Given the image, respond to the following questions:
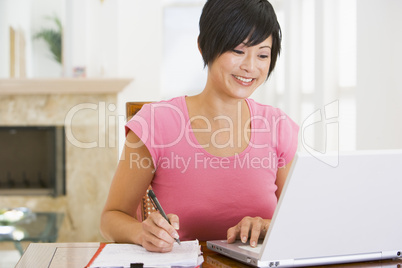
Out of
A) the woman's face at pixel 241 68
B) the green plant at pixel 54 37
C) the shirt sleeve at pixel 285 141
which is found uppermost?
the green plant at pixel 54 37

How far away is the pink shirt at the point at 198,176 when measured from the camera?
4.44 feet

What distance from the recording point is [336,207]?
2.77 feet


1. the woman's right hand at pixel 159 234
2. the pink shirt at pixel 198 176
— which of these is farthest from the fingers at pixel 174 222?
the pink shirt at pixel 198 176

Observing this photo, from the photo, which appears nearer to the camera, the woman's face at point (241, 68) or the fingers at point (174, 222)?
the fingers at point (174, 222)

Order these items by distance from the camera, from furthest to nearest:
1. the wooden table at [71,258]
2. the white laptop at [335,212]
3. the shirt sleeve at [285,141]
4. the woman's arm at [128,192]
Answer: the shirt sleeve at [285,141]
the woman's arm at [128,192]
the wooden table at [71,258]
the white laptop at [335,212]

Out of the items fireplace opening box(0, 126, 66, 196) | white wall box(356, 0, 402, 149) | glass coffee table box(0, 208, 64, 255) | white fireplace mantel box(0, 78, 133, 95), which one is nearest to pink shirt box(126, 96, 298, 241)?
white wall box(356, 0, 402, 149)

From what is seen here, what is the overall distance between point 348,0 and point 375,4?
293mm

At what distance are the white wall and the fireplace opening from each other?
2295 mm

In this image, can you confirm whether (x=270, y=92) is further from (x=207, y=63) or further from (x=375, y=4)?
(x=207, y=63)

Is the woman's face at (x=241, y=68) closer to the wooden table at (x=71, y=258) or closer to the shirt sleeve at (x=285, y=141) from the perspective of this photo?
the shirt sleeve at (x=285, y=141)

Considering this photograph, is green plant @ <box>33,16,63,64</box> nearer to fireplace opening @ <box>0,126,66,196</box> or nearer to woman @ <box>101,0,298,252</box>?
fireplace opening @ <box>0,126,66,196</box>

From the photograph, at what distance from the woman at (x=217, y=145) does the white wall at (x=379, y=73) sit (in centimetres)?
117

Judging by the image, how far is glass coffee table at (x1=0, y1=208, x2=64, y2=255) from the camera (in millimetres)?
3402

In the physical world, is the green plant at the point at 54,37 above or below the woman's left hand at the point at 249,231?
above
